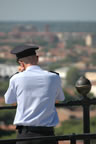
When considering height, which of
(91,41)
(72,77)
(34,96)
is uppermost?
(34,96)

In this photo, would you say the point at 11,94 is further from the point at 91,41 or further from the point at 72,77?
the point at 91,41

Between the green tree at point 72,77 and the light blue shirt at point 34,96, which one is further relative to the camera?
the green tree at point 72,77

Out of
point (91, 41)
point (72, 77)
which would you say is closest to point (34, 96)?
point (72, 77)

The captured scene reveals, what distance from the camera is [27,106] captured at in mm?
3061

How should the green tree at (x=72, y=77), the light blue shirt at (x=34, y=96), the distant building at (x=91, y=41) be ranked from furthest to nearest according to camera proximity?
the distant building at (x=91, y=41), the green tree at (x=72, y=77), the light blue shirt at (x=34, y=96)

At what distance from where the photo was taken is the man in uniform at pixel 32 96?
9.99 feet

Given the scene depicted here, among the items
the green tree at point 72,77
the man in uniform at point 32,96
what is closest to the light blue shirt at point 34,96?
the man in uniform at point 32,96

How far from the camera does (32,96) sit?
308 cm

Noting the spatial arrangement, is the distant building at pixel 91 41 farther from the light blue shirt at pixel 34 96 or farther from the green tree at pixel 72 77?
the light blue shirt at pixel 34 96

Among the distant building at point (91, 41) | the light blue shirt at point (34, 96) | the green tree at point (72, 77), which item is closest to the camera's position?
the light blue shirt at point (34, 96)

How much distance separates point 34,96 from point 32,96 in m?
0.01

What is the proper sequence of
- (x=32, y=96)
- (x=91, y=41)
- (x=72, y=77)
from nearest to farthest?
(x=32, y=96), (x=72, y=77), (x=91, y=41)

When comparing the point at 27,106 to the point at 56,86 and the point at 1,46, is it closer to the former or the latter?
the point at 56,86

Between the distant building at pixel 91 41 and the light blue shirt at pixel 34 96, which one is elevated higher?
the light blue shirt at pixel 34 96
